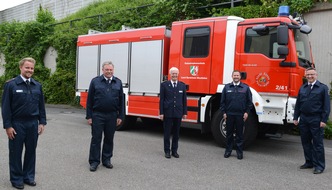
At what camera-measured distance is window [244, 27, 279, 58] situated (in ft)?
23.5

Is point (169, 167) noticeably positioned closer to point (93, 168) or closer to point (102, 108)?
point (93, 168)

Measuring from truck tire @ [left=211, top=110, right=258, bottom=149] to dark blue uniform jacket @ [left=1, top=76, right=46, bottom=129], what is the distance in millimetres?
4153

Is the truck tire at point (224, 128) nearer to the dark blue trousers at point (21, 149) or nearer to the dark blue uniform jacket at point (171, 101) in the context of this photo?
the dark blue uniform jacket at point (171, 101)

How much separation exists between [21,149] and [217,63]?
453 centimetres

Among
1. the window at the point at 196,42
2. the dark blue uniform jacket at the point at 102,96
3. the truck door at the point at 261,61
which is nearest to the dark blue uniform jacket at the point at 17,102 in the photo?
the dark blue uniform jacket at the point at 102,96

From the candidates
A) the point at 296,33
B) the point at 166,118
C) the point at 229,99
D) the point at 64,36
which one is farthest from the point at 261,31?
the point at 64,36

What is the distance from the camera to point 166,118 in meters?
6.91

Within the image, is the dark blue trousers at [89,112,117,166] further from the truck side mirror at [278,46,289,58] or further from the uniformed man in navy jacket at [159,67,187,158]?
the truck side mirror at [278,46,289,58]

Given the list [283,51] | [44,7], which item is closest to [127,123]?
[283,51]

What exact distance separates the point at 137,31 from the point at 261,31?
11.4ft

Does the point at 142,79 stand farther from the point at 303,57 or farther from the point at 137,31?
the point at 303,57

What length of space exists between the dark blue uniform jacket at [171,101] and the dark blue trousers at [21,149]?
2662 mm

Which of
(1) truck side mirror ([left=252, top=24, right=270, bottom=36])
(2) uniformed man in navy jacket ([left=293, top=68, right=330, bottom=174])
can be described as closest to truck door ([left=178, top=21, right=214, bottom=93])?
(1) truck side mirror ([left=252, top=24, right=270, bottom=36])

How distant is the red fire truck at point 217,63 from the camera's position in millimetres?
7070
